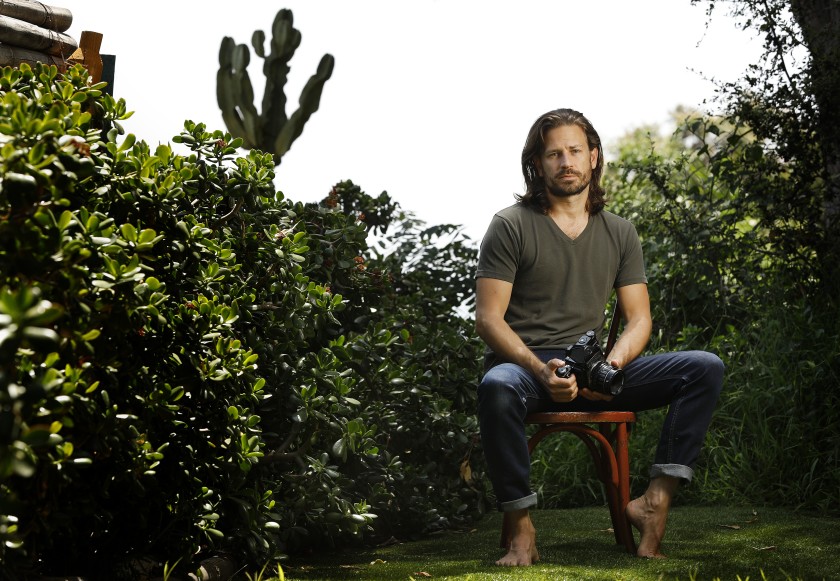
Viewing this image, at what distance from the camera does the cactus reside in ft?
42.0

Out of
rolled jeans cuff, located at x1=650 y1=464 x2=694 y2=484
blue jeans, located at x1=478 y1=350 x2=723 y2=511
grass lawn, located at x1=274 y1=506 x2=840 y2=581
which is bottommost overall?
grass lawn, located at x1=274 y1=506 x2=840 y2=581

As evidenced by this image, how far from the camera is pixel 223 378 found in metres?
2.82

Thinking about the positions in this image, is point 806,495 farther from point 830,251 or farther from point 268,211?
point 268,211

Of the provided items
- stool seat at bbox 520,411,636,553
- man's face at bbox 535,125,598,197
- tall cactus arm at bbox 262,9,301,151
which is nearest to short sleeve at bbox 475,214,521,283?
man's face at bbox 535,125,598,197

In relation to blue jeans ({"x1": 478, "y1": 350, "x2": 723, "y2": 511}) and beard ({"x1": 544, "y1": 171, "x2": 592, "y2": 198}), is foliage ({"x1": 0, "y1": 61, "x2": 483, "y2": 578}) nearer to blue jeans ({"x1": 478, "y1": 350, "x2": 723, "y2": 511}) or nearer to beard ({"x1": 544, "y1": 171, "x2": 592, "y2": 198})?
blue jeans ({"x1": 478, "y1": 350, "x2": 723, "y2": 511})

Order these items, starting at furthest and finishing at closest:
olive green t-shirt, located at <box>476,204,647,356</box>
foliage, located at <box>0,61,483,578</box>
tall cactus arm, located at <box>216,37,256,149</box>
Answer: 1. tall cactus arm, located at <box>216,37,256,149</box>
2. olive green t-shirt, located at <box>476,204,647,356</box>
3. foliage, located at <box>0,61,483,578</box>

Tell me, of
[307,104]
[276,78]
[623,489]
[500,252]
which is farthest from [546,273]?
[276,78]

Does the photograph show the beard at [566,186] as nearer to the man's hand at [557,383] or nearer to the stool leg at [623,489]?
the man's hand at [557,383]

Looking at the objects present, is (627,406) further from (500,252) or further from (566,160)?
(566,160)

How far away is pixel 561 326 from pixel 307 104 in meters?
9.72

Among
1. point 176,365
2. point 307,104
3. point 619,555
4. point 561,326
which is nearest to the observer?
point 176,365

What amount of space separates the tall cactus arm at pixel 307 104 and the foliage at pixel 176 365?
331 inches

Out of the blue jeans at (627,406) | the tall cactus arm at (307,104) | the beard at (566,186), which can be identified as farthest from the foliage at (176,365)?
the tall cactus arm at (307,104)

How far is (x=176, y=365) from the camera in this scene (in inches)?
110
